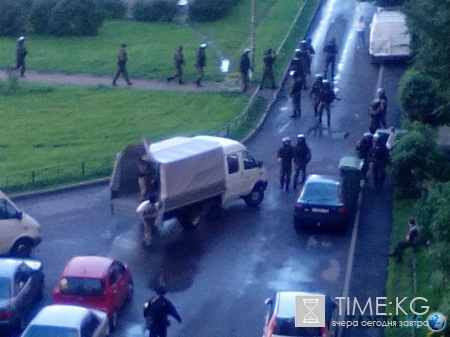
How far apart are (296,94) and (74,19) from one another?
66.1ft

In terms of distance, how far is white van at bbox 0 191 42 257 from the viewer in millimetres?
21984

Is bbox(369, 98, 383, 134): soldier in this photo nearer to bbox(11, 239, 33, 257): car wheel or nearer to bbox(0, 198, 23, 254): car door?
bbox(11, 239, 33, 257): car wheel

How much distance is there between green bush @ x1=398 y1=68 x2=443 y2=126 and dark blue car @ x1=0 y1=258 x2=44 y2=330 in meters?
16.8

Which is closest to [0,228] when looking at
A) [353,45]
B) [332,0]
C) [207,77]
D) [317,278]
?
[317,278]

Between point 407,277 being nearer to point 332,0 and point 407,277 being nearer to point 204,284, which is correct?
point 204,284

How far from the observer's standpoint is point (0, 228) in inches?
859

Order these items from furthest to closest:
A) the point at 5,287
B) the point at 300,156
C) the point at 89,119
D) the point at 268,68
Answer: the point at 268,68, the point at 89,119, the point at 300,156, the point at 5,287

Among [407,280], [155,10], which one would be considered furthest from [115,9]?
[407,280]

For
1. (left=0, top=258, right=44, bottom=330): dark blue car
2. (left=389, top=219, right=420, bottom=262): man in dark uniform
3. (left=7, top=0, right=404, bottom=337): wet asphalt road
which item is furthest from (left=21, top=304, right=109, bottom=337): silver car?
(left=389, top=219, right=420, bottom=262): man in dark uniform

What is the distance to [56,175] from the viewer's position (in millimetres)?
28891

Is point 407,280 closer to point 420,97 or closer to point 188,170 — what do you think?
point 188,170

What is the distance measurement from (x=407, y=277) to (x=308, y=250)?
3.11m

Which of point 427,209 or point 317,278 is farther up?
point 427,209

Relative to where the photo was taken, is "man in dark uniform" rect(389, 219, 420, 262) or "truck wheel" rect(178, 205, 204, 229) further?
"truck wheel" rect(178, 205, 204, 229)
